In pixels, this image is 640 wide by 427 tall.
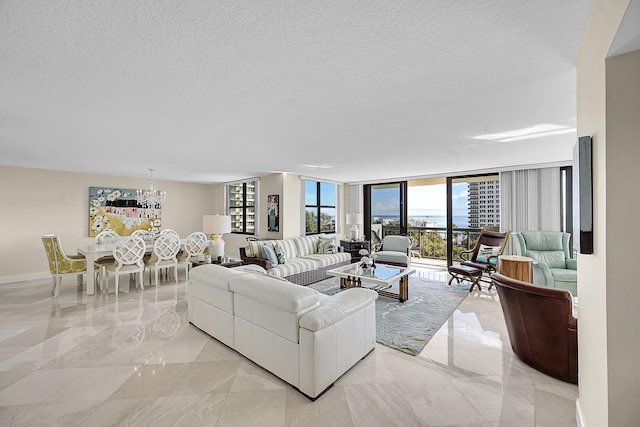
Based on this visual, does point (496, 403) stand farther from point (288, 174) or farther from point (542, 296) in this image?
point (288, 174)

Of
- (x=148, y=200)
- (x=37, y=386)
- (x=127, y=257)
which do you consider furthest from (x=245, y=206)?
(x=37, y=386)

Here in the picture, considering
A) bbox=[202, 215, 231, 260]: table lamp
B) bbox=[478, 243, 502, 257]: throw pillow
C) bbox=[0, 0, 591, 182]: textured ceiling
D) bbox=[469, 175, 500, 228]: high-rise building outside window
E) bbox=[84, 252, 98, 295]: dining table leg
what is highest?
Answer: bbox=[0, 0, 591, 182]: textured ceiling

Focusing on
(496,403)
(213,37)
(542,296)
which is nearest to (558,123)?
(542,296)

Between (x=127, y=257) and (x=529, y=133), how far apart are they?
A: 6412 millimetres

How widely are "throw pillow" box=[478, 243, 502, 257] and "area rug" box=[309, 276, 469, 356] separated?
71 centimetres

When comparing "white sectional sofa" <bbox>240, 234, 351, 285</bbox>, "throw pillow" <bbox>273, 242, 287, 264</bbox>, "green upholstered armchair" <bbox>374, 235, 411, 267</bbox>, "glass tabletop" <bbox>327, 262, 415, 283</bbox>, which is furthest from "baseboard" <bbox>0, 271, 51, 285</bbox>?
"green upholstered armchair" <bbox>374, 235, 411, 267</bbox>

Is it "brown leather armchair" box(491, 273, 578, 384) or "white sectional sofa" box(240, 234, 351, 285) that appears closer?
"brown leather armchair" box(491, 273, 578, 384)

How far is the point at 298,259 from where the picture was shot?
523 centimetres

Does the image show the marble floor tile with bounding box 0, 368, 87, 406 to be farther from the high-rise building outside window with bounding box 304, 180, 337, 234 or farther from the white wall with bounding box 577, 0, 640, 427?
the high-rise building outside window with bounding box 304, 180, 337, 234

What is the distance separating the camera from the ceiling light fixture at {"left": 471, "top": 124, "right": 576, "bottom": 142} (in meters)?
2.98

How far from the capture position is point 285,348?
204 centimetres

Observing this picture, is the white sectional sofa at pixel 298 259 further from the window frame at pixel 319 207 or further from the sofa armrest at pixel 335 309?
the sofa armrest at pixel 335 309

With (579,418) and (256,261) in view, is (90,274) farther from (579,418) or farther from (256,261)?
(579,418)

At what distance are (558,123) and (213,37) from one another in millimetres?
3481
